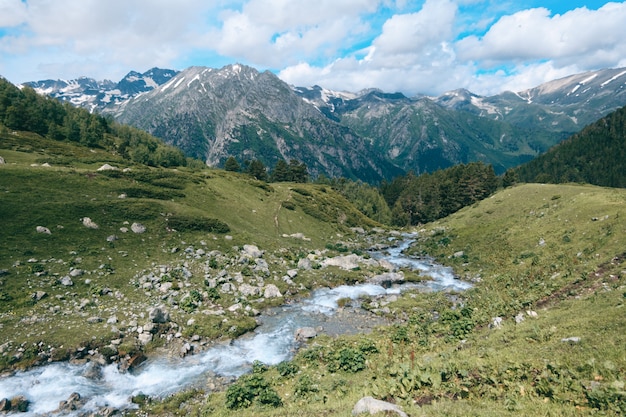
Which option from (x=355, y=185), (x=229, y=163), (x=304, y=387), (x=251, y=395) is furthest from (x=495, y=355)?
(x=355, y=185)

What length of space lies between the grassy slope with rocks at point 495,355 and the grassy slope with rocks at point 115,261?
10238mm

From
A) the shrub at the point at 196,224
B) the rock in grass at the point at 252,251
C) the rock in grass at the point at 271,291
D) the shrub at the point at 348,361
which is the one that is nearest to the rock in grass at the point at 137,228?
the shrub at the point at 196,224

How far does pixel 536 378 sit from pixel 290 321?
22.4m

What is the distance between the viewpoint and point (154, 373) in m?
22.2

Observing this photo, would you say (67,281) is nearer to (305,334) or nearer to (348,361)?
(305,334)

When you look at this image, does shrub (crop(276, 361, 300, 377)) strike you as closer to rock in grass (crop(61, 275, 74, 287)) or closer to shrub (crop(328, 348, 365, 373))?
shrub (crop(328, 348, 365, 373))

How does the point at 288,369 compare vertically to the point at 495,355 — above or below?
below

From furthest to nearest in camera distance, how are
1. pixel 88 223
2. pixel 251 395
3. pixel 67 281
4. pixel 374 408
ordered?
pixel 88 223 → pixel 67 281 → pixel 251 395 → pixel 374 408

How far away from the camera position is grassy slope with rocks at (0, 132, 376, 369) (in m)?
24.5

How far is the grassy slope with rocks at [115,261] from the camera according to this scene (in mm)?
24531

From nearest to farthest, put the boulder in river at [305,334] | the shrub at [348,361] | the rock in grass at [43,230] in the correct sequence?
the shrub at [348,361]
the boulder in river at [305,334]
the rock in grass at [43,230]

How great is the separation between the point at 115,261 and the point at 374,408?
109 feet

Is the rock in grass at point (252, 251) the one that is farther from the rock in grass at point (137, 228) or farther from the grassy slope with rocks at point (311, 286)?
the rock in grass at point (137, 228)

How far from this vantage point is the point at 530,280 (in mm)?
31781
